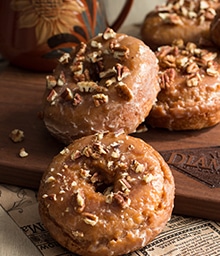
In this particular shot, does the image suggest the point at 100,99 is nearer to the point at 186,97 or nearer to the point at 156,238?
the point at 186,97

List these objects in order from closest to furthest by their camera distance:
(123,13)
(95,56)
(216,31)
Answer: (95,56) < (216,31) < (123,13)

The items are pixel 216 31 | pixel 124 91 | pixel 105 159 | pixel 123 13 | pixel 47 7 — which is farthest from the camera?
pixel 123 13

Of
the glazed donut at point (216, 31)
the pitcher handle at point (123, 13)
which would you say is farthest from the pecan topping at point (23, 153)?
the pitcher handle at point (123, 13)

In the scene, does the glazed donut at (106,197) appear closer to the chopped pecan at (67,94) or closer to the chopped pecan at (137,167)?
the chopped pecan at (137,167)

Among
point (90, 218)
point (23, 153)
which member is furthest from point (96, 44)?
point (90, 218)

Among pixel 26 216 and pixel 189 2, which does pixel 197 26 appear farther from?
pixel 26 216

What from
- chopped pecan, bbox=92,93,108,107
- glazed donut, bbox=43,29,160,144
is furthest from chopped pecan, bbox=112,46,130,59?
chopped pecan, bbox=92,93,108,107

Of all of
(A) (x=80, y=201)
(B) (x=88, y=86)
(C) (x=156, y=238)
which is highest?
(B) (x=88, y=86)
